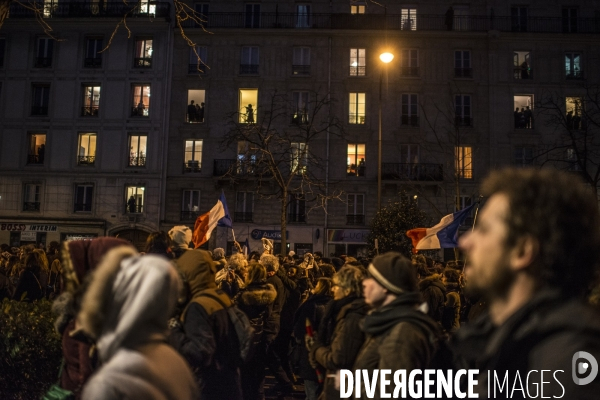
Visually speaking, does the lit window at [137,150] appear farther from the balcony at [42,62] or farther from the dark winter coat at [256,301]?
the dark winter coat at [256,301]

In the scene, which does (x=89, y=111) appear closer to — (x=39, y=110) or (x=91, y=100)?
(x=91, y=100)

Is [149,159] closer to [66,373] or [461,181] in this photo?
[461,181]

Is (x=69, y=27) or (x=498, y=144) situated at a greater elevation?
(x=69, y=27)

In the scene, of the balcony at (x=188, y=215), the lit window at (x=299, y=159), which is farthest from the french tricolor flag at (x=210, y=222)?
the balcony at (x=188, y=215)

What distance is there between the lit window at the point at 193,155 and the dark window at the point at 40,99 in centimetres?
911

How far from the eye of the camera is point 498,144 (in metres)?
34.1

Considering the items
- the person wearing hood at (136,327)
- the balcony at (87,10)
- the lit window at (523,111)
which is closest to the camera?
the person wearing hood at (136,327)

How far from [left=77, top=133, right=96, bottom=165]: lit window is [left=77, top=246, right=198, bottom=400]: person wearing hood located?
34789 millimetres

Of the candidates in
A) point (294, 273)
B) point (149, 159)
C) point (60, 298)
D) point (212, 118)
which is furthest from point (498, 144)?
point (60, 298)

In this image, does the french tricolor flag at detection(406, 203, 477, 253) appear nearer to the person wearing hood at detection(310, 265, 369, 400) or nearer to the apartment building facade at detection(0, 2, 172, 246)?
the person wearing hood at detection(310, 265, 369, 400)

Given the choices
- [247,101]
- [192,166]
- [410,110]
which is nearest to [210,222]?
[192,166]

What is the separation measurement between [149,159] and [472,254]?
34058 mm

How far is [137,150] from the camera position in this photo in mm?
34656

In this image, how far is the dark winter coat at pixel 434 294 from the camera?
28.1ft
